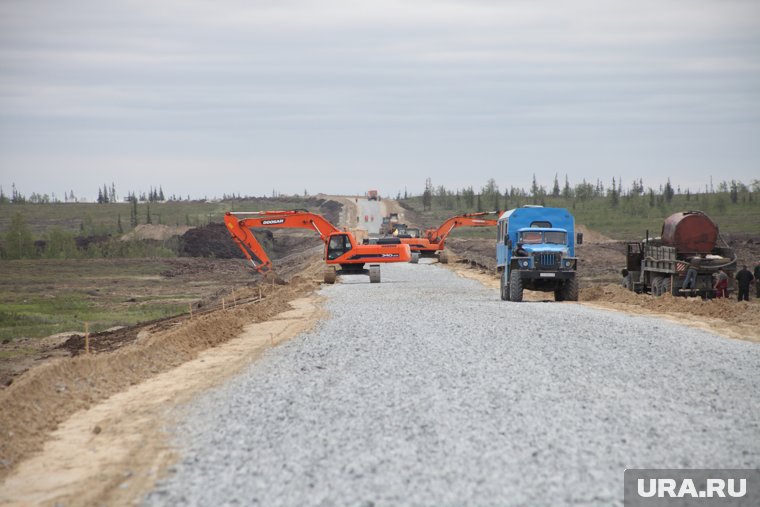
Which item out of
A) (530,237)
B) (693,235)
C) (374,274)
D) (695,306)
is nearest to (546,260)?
(530,237)

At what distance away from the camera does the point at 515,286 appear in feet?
101

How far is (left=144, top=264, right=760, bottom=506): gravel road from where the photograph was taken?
9.19m

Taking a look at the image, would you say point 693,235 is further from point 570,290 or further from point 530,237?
point 530,237

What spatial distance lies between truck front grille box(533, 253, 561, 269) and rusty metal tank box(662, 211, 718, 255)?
6811 millimetres

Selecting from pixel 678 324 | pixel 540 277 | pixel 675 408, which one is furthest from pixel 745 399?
pixel 540 277

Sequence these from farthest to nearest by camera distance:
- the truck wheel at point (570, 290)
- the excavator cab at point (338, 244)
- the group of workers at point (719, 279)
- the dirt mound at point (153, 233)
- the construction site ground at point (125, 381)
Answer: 1. the dirt mound at point (153, 233)
2. the excavator cab at point (338, 244)
3. the group of workers at point (719, 279)
4. the truck wheel at point (570, 290)
5. the construction site ground at point (125, 381)

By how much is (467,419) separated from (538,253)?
63.9 feet

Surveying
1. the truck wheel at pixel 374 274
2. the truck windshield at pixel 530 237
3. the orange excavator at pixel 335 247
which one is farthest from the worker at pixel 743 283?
the truck wheel at pixel 374 274

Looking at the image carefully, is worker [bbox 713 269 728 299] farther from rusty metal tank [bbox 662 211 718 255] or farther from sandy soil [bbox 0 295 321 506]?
sandy soil [bbox 0 295 321 506]

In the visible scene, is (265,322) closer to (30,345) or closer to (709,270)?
(30,345)

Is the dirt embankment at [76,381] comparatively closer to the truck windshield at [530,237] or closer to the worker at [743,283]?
the truck windshield at [530,237]

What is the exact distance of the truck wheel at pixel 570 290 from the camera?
31625 mm

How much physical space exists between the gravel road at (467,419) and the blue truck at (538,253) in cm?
1033

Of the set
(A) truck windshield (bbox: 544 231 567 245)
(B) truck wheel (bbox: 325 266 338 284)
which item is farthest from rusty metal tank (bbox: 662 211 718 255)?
(B) truck wheel (bbox: 325 266 338 284)
